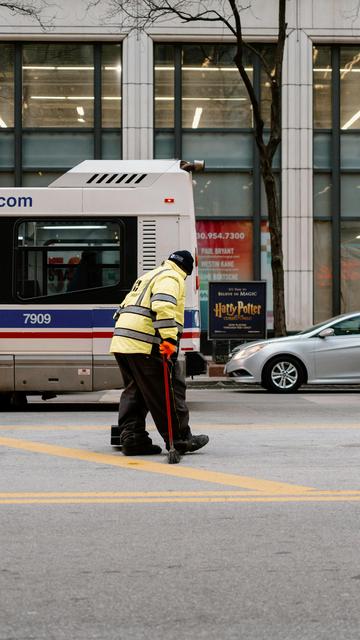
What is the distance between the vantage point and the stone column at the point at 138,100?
24859 mm

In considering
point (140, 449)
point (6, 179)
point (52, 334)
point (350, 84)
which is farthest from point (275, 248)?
point (140, 449)

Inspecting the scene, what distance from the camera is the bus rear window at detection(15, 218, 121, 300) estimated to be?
12.9 meters

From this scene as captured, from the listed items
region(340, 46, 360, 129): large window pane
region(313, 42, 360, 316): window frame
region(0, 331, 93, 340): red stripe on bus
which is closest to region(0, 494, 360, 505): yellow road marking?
region(0, 331, 93, 340): red stripe on bus

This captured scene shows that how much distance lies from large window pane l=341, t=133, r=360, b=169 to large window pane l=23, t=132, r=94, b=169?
655 cm

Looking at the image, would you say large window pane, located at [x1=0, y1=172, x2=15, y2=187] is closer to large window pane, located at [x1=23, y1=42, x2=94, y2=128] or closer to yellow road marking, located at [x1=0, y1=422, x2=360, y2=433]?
large window pane, located at [x1=23, y1=42, x2=94, y2=128]

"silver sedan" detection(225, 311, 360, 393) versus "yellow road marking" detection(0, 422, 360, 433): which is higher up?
"silver sedan" detection(225, 311, 360, 393)

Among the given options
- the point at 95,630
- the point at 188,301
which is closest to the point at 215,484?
the point at 95,630

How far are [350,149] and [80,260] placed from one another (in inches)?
551

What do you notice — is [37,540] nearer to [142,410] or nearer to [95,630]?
[95,630]

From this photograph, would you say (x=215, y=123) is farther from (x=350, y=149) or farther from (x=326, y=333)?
(x=326, y=333)

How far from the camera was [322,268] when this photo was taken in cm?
2536

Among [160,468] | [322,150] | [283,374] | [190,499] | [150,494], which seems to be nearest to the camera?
[190,499]

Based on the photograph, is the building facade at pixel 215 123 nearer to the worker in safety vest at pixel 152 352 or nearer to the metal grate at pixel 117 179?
the metal grate at pixel 117 179

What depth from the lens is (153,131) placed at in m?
25.1
